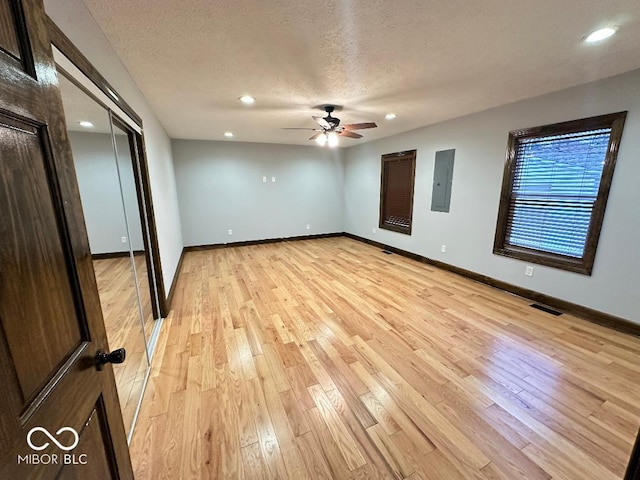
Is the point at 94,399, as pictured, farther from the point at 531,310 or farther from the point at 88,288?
the point at 531,310

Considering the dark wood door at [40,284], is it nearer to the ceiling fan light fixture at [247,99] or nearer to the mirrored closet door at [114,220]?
the mirrored closet door at [114,220]

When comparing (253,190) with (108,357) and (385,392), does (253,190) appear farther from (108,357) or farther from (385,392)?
(108,357)

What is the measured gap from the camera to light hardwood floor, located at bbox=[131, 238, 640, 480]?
1.37 meters

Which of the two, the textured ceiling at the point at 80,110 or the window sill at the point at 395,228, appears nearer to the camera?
the textured ceiling at the point at 80,110

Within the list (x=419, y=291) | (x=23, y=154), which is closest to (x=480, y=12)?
(x=23, y=154)

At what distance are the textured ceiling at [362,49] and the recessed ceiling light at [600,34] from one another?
51mm

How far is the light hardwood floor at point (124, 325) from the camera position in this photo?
1649mm

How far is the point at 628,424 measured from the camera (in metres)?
1.56

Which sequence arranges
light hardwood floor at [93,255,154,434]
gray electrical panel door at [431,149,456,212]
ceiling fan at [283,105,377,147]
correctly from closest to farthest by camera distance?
1. light hardwood floor at [93,255,154,434]
2. ceiling fan at [283,105,377,147]
3. gray electrical panel door at [431,149,456,212]

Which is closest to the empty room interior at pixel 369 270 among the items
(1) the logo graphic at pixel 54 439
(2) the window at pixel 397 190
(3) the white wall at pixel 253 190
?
(1) the logo graphic at pixel 54 439

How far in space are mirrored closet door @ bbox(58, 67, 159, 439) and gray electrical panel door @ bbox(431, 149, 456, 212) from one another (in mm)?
4081

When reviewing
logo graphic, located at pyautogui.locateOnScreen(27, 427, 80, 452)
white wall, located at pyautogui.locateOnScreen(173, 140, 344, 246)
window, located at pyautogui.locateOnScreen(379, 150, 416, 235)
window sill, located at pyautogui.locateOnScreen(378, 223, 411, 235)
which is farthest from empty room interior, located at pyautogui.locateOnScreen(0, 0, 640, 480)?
white wall, located at pyautogui.locateOnScreen(173, 140, 344, 246)

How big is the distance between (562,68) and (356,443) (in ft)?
10.9

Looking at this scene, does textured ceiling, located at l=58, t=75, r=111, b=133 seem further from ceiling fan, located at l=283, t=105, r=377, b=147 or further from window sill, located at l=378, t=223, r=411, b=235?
window sill, located at l=378, t=223, r=411, b=235
